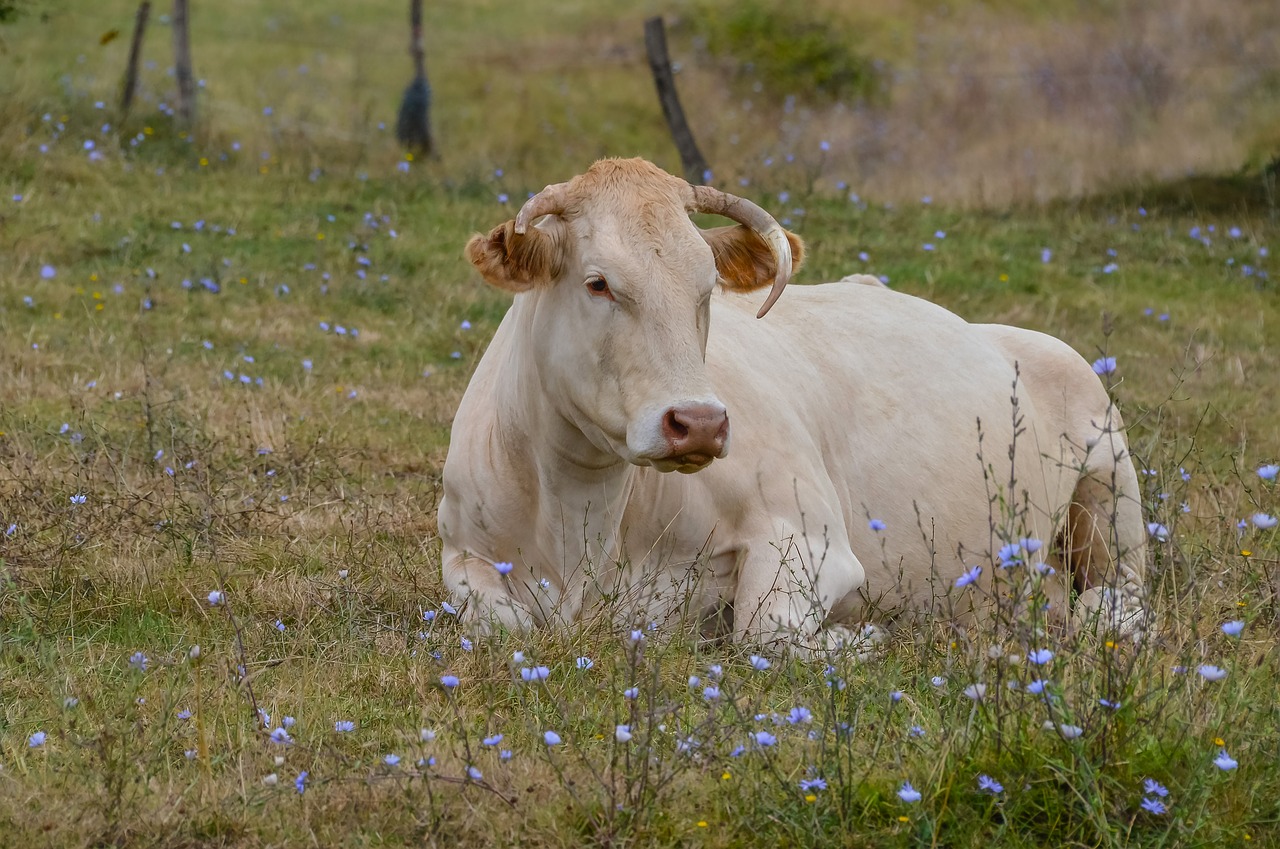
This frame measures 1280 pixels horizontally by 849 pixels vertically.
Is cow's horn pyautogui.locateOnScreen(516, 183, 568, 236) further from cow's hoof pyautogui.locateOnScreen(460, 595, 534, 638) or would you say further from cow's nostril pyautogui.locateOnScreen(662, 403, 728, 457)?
cow's hoof pyautogui.locateOnScreen(460, 595, 534, 638)

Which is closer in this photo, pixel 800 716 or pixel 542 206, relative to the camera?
pixel 800 716

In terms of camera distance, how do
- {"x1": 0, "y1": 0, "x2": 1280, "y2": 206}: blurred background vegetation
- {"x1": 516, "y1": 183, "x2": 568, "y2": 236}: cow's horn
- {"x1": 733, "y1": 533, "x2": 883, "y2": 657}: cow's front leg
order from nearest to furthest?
{"x1": 516, "y1": 183, "x2": 568, "y2": 236}: cow's horn, {"x1": 733, "y1": 533, "x2": 883, "y2": 657}: cow's front leg, {"x1": 0, "y1": 0, "x2": 1280, "y2": 206}: blurred background vegetation

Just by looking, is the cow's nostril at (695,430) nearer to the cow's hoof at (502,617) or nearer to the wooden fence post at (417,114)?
the cow's hoof at (502,617)

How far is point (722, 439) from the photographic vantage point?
4090 mm

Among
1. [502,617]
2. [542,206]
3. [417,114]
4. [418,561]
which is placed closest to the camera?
[542,206]

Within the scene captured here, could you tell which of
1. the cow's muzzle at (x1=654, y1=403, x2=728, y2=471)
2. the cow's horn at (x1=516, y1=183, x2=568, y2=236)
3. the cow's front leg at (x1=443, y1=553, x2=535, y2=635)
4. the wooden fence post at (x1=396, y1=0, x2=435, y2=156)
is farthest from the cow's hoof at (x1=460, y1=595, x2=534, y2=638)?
the wooden fence post at (x1=396, y1=0, x2=435, y2=156)

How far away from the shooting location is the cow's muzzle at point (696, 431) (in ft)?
13.3

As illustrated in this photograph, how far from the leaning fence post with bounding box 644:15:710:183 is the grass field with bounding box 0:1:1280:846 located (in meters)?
0.46

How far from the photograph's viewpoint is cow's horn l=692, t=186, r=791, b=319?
15.0 ft

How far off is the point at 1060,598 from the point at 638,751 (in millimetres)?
3392

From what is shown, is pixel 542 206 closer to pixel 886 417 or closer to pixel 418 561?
pixel 418 561

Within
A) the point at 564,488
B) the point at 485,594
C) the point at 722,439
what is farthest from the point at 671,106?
the point at 722,439

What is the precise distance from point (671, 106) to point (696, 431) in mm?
9583

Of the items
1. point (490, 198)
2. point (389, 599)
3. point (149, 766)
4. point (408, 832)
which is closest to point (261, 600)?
point (389, 599)
